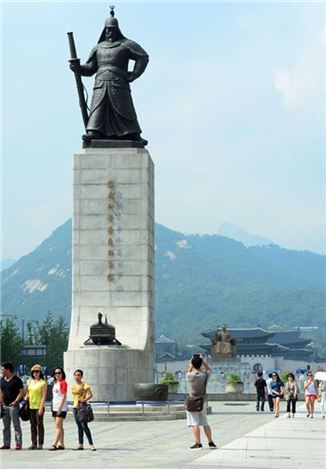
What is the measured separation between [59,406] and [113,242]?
15558 mm

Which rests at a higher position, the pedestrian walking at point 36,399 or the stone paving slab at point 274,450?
the pedestrian walking at point 36,399

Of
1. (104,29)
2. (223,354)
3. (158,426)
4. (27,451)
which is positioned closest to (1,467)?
(27,451)

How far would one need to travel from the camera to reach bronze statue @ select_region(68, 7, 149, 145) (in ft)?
112

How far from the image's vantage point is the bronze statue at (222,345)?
233 ft

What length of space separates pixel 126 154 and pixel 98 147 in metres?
0.92

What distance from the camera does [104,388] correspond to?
3066 cm

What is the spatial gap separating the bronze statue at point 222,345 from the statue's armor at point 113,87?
3800 centimetres

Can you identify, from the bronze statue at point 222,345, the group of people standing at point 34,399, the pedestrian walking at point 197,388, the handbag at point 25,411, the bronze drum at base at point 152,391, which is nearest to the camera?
the pedestrian walking at point 197,388

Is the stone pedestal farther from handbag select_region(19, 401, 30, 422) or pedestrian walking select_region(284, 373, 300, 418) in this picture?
handbag select_region(19, 401, 30, 422)

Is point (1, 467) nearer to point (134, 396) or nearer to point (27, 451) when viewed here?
point (27, 451)

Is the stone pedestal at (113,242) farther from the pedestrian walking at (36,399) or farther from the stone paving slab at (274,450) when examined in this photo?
the pedestrian walking at (36,399)

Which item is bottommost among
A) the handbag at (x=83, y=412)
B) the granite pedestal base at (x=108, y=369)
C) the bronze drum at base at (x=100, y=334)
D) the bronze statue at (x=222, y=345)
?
the handbag at (x=83, y=412)

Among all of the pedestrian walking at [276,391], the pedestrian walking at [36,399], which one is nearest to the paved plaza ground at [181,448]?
the pedestrian walking at [36,399]

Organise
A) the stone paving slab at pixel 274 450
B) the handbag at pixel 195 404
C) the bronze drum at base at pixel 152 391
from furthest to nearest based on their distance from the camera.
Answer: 1. the bronze drum at base at pixel 152 391
2. the handbag at pixel 195 404
3. the stone paving slab at pixel 274 450
